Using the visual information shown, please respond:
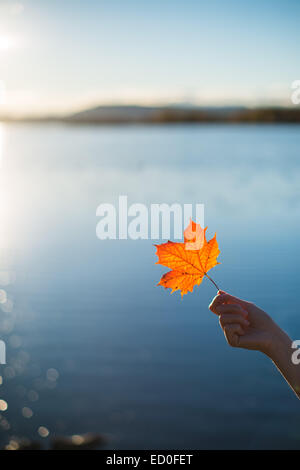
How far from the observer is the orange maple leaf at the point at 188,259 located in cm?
201

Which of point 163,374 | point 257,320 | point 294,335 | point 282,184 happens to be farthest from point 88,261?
point 282,184

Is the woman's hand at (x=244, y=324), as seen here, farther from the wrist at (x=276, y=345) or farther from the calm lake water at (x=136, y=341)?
the calm lake water at (x=136, y=341)

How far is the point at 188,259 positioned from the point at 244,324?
0.36 m

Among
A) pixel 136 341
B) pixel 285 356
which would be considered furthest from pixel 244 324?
pixel 136 341

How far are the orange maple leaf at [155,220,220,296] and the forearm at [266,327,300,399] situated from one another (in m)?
0.38

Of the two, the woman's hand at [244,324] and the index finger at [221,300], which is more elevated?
the index finger at [221,300]

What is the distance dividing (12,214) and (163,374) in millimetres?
18034

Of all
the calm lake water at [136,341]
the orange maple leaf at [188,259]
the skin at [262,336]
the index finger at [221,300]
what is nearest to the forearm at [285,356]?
the skin at [262,336]

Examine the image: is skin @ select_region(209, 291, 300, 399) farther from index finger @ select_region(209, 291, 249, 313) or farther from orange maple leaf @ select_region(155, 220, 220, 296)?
orange maple leaf @ select_region(155, 220, 220, 296)

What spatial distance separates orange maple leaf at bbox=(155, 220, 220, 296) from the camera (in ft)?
Answer: 6.59

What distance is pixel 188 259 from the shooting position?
2074 millimetres

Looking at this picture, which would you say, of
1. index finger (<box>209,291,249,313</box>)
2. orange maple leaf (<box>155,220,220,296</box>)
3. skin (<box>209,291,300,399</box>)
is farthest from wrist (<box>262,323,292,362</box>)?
orange maple leaf (<box>155,220,220,296</box>)

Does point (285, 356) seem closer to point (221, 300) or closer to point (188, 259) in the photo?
point (221, 300)

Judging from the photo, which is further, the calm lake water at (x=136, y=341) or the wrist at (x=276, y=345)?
the calm lake water at (x=136, y=341)
